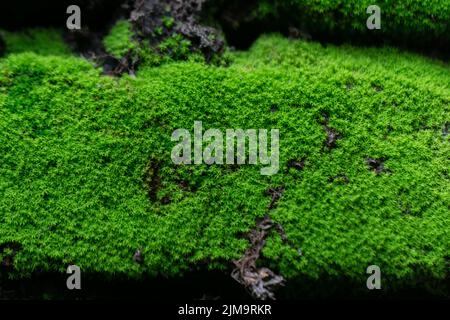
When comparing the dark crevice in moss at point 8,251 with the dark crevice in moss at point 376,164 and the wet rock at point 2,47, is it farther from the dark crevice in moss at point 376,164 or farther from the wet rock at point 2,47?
the dark crevice in moss at point 376,164

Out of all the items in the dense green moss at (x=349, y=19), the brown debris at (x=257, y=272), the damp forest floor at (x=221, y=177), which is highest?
the dense green moss at (x=349, y=19)

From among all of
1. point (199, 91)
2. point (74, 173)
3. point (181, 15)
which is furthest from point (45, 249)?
point (181, 15)

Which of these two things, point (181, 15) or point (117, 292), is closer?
point (117, 292)

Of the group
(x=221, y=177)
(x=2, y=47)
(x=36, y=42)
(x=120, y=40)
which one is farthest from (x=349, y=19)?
(x=2, y=47)

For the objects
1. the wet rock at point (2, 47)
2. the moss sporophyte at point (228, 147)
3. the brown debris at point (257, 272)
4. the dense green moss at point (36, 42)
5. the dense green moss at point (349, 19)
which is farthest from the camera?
the dense green moss at point (36, 42)

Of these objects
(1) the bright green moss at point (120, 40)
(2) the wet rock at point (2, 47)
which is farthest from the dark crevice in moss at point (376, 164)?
(2) the wet rock at point (2, 47)

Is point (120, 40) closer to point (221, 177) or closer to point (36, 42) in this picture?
point (36, 42)

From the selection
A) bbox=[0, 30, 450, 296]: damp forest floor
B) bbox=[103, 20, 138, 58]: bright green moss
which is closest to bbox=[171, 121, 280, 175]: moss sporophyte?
bbox=[0, 30, 450, 296]: damp forest floor

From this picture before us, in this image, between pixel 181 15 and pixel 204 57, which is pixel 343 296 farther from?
pixel 181 15
